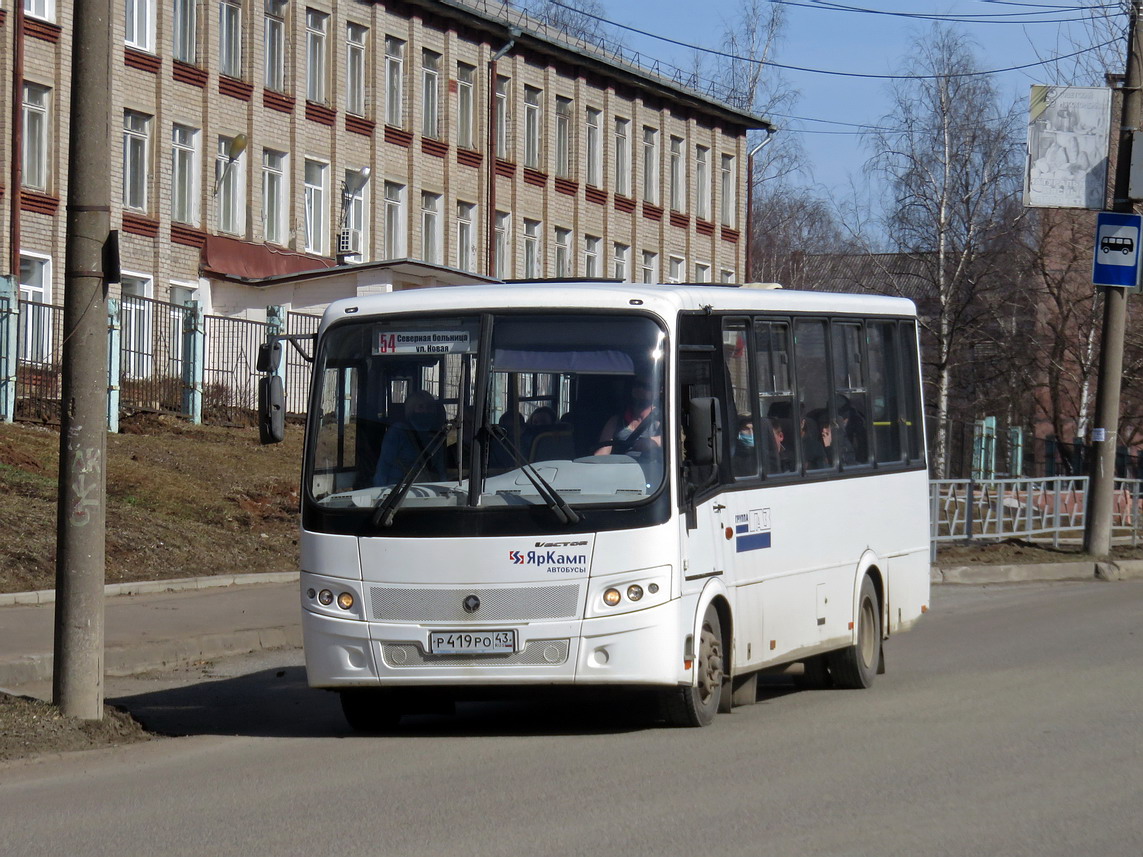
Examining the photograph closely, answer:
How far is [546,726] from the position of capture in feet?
34.3

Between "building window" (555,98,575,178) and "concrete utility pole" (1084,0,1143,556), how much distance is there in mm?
25913

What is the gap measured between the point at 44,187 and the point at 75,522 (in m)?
26.3

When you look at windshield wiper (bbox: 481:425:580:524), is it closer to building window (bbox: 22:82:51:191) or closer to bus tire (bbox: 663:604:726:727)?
bus tire (bbox: 663:604:726:727)

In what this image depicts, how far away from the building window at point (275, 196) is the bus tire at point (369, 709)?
1220 inches

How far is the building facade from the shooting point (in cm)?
3509

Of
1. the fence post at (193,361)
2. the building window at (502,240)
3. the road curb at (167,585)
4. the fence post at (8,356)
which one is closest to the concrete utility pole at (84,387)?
the road curb at (167,585)

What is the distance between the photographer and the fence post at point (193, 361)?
94.1 feet

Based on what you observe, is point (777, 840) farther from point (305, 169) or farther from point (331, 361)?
point (305, 169)

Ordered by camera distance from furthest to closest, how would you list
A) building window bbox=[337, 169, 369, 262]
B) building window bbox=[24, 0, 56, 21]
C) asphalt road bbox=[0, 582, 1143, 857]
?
building window bbox=[337, 169, 369, 262], building window bbox=[24, 0, 56, 21], asphalt road bbox=[0, 582, 1143, 857]

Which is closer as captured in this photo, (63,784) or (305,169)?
(63,784)

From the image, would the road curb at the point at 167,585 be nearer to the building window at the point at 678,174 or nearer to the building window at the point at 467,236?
the building window at the point at 467,236

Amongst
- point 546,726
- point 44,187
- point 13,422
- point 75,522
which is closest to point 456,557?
point 546,726

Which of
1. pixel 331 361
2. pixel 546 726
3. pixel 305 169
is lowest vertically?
→ pixel 546 726

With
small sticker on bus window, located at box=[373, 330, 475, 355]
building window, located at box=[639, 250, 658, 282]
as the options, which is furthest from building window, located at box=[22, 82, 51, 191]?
small sticker on bus window, located at box=[373, 330, 475, 355]
